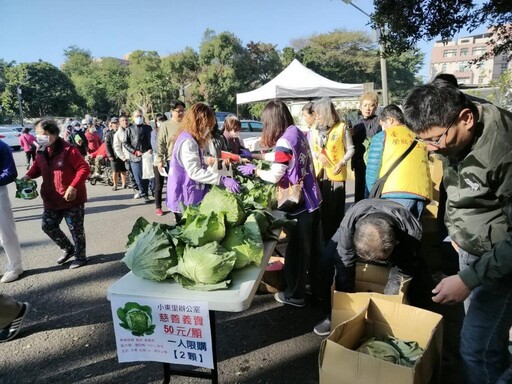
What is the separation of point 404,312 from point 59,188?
3365 millimetres

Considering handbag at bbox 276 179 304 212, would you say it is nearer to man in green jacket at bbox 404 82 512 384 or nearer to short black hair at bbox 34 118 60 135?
man in green jacket at bbox 404 82 512 384

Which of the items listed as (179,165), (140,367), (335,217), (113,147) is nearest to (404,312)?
(140,367)

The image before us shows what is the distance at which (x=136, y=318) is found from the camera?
5.06ft

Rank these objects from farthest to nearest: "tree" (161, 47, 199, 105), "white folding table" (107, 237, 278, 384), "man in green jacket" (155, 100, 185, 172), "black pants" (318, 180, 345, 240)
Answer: "tree" (161, 47, 199, 105), "man in green jacket" (155, 100, 185, 172), "black pants" (318, 180, 345, 240), "white folding table" (107, 237, 278, 384)

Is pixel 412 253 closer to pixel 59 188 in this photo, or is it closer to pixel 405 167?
pixel 405 167

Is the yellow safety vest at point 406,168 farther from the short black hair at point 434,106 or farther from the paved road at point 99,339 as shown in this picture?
the short black hair at point 434,106

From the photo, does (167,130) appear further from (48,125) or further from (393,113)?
(393,113)

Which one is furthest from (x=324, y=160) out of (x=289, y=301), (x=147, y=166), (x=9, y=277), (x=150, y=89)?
(x=150, y=89)

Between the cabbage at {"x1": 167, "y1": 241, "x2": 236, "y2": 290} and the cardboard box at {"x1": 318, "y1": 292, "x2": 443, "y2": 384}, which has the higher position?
the cabbage at {"x1": 167, "y1": 241, "x2": 236, "y2": 290}

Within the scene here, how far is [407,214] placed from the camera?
2328 mm

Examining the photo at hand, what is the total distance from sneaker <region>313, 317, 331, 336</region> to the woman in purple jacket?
36 cm

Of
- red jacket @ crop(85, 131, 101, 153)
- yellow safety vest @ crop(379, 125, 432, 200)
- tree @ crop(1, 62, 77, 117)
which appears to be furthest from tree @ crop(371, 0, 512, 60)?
tree @ crop(1, 62, 77, 117)

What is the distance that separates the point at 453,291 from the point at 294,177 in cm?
145

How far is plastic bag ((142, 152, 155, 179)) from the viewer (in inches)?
260
